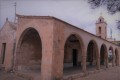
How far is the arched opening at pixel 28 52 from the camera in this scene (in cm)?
1376

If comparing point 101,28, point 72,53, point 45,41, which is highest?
point 101,28

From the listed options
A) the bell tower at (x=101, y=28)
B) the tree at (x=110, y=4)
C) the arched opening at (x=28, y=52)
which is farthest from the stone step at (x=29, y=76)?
the bell tower at (x=101, y=28)

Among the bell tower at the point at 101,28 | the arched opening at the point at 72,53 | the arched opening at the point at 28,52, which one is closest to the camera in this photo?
the arched opening at the point at 28,52

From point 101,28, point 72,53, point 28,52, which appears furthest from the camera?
point 101,28

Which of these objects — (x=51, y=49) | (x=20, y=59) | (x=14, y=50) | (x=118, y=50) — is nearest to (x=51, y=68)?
(x=51, y=49)

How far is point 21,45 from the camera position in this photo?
45.9 ft

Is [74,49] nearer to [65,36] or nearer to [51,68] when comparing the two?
[65,36]

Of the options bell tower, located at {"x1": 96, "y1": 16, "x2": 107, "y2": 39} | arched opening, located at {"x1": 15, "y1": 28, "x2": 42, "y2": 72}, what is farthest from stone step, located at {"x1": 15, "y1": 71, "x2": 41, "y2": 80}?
bell tower, located at {"x1": 96, "y1": 16, "x2": 107, "y2": 39}

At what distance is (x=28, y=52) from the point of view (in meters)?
14.5

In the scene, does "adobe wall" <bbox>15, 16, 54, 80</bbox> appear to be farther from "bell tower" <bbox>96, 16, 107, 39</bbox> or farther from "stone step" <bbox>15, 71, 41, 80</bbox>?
"bell tower" <bbox>96, 16, 107, 39</bbox>

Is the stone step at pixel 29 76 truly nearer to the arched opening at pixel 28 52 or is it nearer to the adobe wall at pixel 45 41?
the adobe wall at pixel 45 41

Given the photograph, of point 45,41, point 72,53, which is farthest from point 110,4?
point 72,53

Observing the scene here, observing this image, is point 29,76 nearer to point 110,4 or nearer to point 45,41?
point 45,41

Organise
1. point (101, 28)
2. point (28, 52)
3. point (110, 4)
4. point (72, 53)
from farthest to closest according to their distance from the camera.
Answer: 1. point (101, 28)
2. point (72, 53)
3. point (28, 52)
4. point (110, 4)
